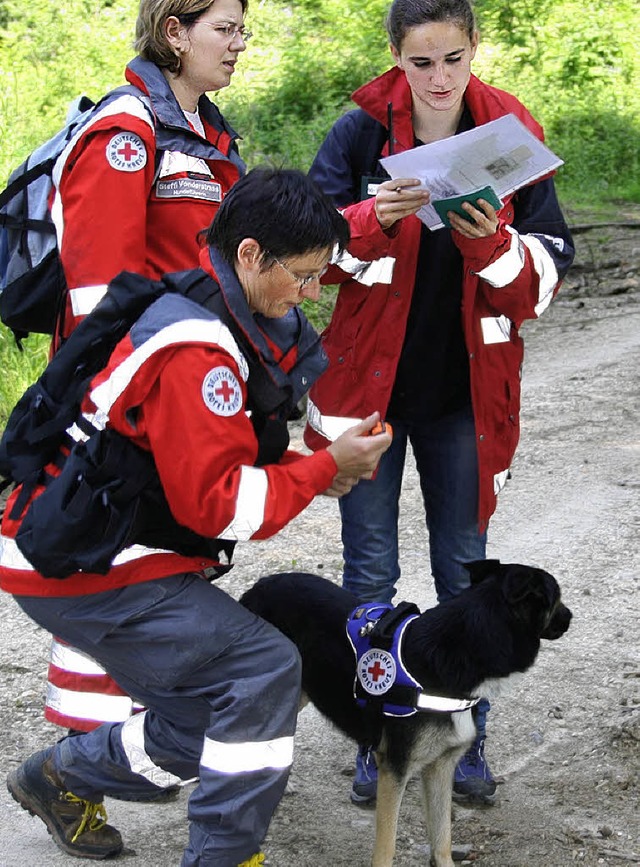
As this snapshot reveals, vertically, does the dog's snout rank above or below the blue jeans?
below

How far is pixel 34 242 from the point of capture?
143 inches

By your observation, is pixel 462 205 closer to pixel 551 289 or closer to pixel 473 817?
pixel 551 289

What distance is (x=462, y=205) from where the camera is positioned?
3.28m

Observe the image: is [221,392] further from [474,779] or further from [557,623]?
[474,779]

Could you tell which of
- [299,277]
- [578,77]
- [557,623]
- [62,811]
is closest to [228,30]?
[299,277]

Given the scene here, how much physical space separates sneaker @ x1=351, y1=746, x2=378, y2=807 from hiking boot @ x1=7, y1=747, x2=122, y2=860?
31.9 inches

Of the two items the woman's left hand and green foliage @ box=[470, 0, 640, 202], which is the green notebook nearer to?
the woman's left hand

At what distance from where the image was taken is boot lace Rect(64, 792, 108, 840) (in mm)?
3486

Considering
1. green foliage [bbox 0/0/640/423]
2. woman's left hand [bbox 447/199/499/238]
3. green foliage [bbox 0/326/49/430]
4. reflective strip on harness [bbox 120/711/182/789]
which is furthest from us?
green foliage [bbox 0/0/640/423]

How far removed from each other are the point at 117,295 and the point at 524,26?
669 inches

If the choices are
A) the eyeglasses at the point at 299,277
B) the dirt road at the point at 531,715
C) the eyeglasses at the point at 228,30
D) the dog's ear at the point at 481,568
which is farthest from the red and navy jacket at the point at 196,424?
the dirt road at the point at 531,715

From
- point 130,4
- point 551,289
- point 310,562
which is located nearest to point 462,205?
point 551,289

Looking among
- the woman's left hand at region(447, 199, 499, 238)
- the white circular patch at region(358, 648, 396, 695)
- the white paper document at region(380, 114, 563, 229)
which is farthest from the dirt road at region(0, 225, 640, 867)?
the white paper document at region(380, 114, 563, 229)

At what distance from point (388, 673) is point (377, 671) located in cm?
3
